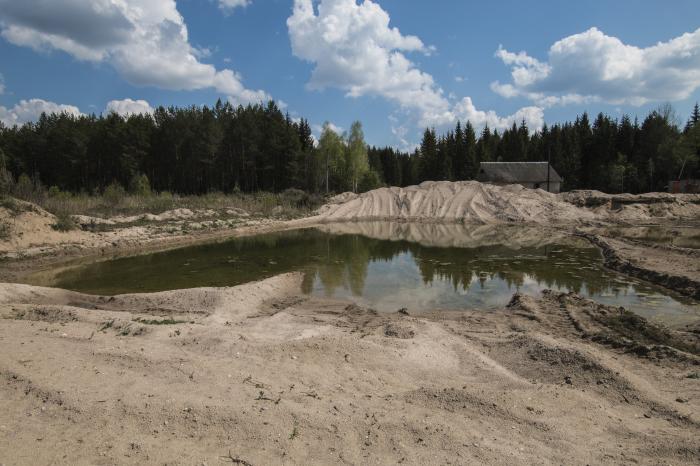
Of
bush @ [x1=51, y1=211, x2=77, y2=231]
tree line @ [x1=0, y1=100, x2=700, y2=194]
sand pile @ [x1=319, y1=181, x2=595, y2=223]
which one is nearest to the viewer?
bush @ [x1=51, y1=211, x2=77, y2=231]

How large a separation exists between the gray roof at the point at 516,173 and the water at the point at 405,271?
33812mm

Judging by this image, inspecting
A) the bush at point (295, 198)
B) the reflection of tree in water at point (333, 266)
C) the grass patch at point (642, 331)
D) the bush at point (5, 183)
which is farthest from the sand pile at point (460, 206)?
the grass patch at point (642, 331)

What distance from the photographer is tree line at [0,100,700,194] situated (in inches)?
2290

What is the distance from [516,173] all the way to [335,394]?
59835mm

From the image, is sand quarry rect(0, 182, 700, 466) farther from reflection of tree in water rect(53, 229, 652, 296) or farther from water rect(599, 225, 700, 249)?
water rect(599, 225, 700, 249)

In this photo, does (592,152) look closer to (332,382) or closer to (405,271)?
(405,271)

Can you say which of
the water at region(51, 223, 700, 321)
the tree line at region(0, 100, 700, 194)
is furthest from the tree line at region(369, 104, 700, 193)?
the water at region(51, 223, 700, 321)

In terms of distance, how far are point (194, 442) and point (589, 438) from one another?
450cm

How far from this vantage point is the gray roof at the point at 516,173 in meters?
58.7

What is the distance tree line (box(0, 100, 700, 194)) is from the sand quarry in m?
48.5

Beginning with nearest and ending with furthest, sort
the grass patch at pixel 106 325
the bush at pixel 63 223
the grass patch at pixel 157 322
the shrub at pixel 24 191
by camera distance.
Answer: the grass patch at pixel 106 325 → the grass patch at pixel 157 322 → the bush at pixel 63 223 → the shrub at pixel 24 191

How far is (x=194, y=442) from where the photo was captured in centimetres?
450

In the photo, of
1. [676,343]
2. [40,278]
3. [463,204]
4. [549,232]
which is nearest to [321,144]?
[463,204]

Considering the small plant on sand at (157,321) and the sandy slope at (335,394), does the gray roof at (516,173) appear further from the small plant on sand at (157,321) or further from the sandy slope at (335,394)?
the small plant on sand at (157,321)
